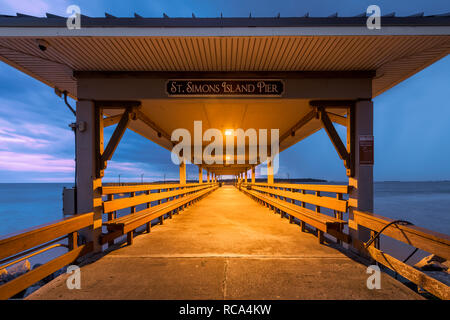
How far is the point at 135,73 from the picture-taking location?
409 centimetres

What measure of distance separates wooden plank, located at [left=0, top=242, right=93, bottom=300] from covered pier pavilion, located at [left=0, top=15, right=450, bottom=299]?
0.01 metres

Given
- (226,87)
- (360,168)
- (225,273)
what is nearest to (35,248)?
(225,273)

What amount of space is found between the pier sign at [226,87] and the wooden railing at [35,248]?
2813mm

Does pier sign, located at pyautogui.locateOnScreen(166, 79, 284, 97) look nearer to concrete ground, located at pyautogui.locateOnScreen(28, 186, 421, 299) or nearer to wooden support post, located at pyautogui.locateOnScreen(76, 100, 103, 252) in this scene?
wooden support post, located at pyautogui.locateOnScreen(76, 100, 103, 252)

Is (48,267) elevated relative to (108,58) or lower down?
lower down

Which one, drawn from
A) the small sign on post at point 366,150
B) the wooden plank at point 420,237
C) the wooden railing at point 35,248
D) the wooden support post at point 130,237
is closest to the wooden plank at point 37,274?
the wooden railing at point 35,248

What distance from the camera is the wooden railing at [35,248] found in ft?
6.85

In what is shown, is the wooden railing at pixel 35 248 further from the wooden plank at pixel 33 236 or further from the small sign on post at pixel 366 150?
Result: the small sign on post at pixel 366 150

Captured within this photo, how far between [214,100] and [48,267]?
11.9 ft

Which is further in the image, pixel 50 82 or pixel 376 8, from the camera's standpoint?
pixel 50 82

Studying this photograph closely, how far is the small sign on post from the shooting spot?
155 inches
